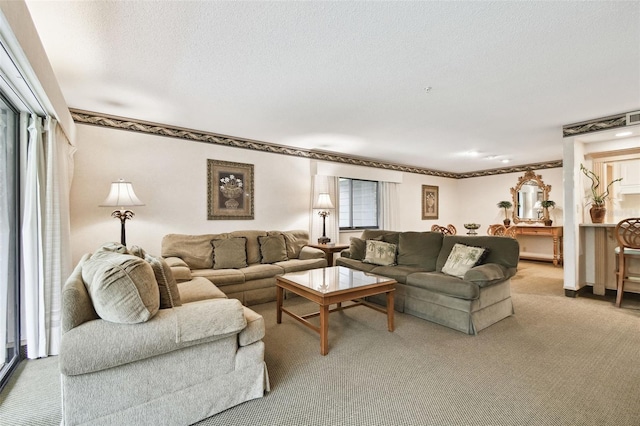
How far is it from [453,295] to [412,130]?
2389 mm

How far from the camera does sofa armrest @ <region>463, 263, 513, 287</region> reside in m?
2.87

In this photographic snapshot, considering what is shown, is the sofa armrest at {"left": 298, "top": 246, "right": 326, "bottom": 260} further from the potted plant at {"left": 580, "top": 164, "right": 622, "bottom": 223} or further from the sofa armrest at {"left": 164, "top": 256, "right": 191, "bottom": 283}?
the potted plant at {"left": 580, "top": 164, "right": 622, "bottom": 223}

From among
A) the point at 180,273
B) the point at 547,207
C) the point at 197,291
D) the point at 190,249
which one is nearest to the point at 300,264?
the point at 190,249

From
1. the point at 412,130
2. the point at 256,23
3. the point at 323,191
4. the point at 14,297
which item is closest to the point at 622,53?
the point at 412,130

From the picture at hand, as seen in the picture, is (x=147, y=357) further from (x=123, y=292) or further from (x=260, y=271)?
(x=260, y=271)

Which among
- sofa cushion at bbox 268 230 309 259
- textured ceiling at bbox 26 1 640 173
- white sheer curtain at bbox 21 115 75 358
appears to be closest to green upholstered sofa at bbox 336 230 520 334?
sofa cushion at bbox 268 230 309 259

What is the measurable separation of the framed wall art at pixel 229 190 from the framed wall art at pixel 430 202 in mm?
4675

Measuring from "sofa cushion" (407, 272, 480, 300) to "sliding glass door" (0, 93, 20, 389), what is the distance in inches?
136

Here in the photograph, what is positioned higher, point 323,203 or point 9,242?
point 323,203

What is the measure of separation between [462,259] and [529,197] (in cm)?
512

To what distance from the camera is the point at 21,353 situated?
94.7 inches

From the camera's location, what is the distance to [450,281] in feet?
9.84

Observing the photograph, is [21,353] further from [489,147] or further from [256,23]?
[489,147]

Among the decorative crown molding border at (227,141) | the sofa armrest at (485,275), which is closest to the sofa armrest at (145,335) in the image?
the sofa armrest at (485,275)
